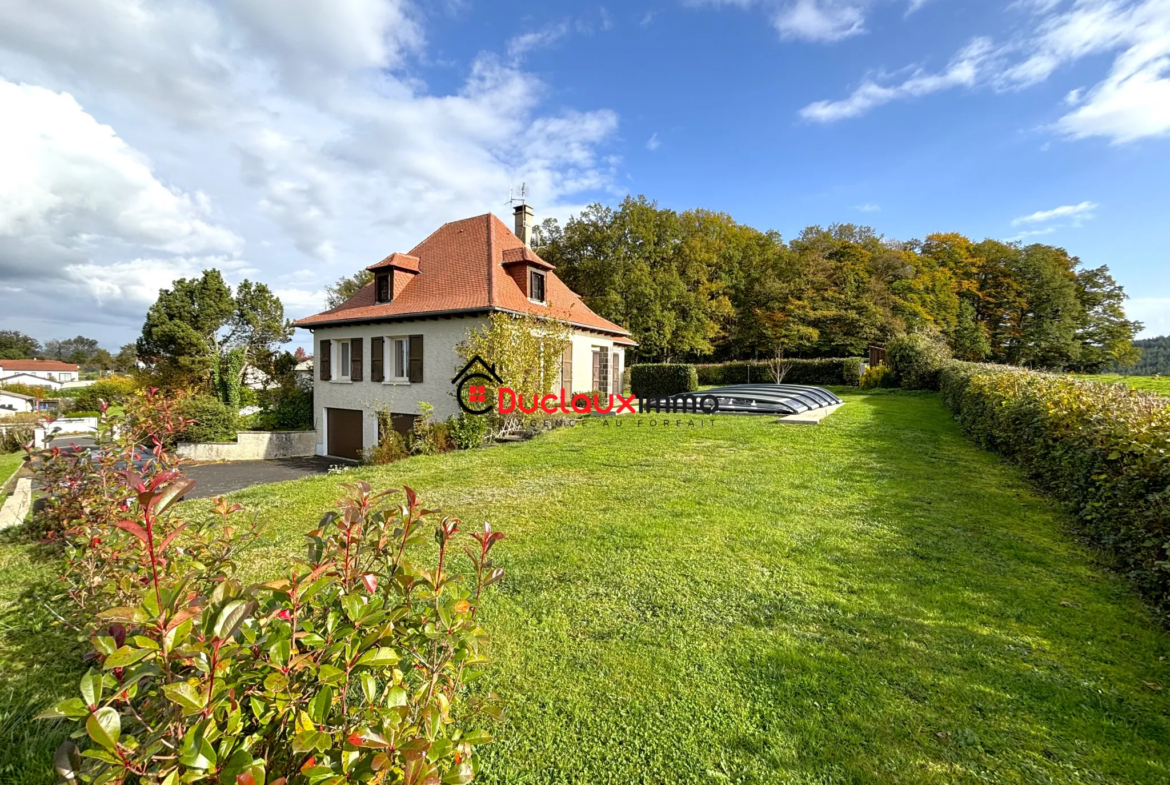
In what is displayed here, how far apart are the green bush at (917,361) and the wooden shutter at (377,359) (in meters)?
22.4

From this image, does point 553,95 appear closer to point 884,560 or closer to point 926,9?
point 926,9

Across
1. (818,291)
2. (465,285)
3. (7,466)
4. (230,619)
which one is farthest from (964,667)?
(818,291)

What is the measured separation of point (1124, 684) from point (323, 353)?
18983 millimetres

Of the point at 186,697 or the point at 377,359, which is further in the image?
the point at 377,359

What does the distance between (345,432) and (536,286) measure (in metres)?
8.34

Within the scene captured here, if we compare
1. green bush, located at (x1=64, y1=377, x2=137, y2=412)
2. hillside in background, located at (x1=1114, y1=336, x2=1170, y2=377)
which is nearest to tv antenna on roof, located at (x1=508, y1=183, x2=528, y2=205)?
green bush, located at (x1=64, y1=377, x2=137, y2=412)

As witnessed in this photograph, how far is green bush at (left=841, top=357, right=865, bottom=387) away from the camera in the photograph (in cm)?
2583

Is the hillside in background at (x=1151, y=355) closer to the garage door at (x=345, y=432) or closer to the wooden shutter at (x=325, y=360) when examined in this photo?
the garage door at (x=345, y=432)

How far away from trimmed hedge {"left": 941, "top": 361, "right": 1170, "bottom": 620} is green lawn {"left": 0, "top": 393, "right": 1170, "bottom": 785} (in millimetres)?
291

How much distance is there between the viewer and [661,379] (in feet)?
73.3

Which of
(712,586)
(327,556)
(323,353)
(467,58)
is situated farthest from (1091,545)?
(323,353)

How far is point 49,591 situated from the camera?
294 centimetres
